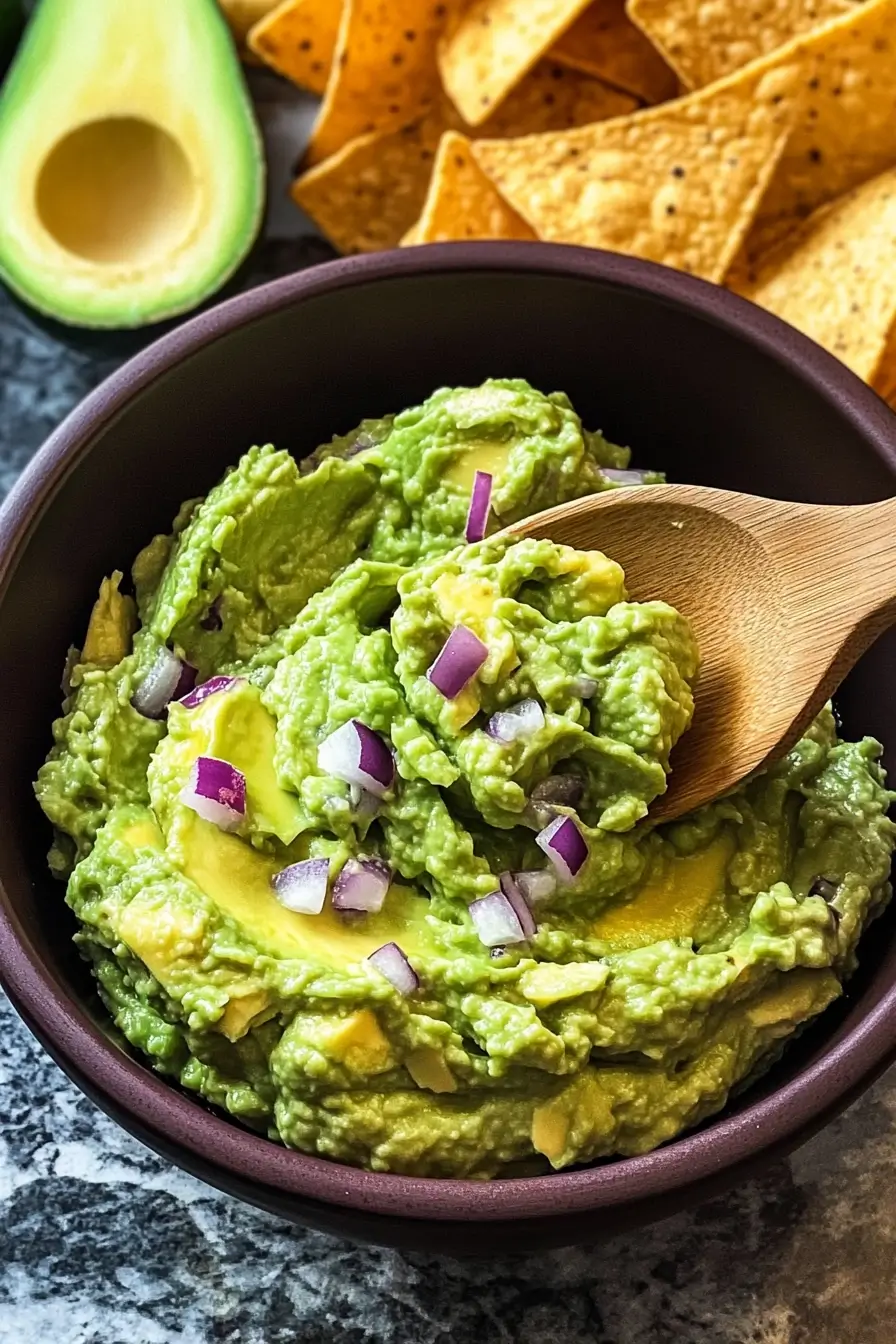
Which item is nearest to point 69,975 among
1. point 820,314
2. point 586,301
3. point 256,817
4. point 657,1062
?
point 256,817

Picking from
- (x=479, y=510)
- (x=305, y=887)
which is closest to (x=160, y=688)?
(x=305, y=887)

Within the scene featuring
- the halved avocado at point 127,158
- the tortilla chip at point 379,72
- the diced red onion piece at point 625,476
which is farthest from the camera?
the tortilla chip at point 379,72

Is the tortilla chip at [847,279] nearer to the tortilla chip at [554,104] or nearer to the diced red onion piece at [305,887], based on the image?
the tortilla chip at [554,104]

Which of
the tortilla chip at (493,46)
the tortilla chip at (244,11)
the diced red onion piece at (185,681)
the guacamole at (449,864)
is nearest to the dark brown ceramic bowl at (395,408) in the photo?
the guacamole at (449,864)

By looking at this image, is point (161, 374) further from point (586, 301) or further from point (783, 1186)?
point (783, 1186)

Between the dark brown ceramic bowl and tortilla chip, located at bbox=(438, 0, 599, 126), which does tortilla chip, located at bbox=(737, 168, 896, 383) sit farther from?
tortilla chip, located at bbox=(438, 0, 599, 126)

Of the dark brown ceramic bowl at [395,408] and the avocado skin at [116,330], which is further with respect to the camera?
the avocado skin at [116,330]
